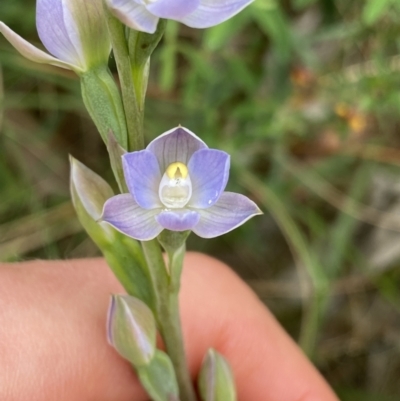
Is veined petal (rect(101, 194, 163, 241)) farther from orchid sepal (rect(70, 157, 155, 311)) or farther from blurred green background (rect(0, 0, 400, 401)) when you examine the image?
blurred green background (rect(0, 0, 400, 401))

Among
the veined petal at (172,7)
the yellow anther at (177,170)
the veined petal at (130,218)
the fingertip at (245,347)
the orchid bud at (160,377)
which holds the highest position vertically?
the veined petal at (172,7)

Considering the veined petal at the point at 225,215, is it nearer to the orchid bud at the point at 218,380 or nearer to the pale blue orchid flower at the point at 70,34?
the pale blue orchid flower at the point at 70,34

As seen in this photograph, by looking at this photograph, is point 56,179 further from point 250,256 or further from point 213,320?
point 213,320

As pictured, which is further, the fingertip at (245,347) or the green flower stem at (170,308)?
the fingertip at (245,347)

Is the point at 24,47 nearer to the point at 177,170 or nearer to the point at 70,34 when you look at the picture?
the point at 70,34

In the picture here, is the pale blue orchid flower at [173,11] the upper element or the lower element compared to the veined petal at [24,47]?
upper

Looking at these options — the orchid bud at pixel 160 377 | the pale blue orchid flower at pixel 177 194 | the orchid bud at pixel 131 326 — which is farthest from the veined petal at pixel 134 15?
the orchid bud at pixel 160 377

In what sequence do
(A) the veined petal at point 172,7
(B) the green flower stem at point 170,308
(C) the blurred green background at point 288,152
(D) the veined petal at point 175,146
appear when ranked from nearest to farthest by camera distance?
(A) the veined petal at point 172,7
(D) the veined petal at point 175,146
(B) the green flower stem at point 170,308
(C) the blurred green background at point 288,152

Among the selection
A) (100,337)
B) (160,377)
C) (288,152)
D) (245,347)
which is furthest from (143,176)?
(288,152)
